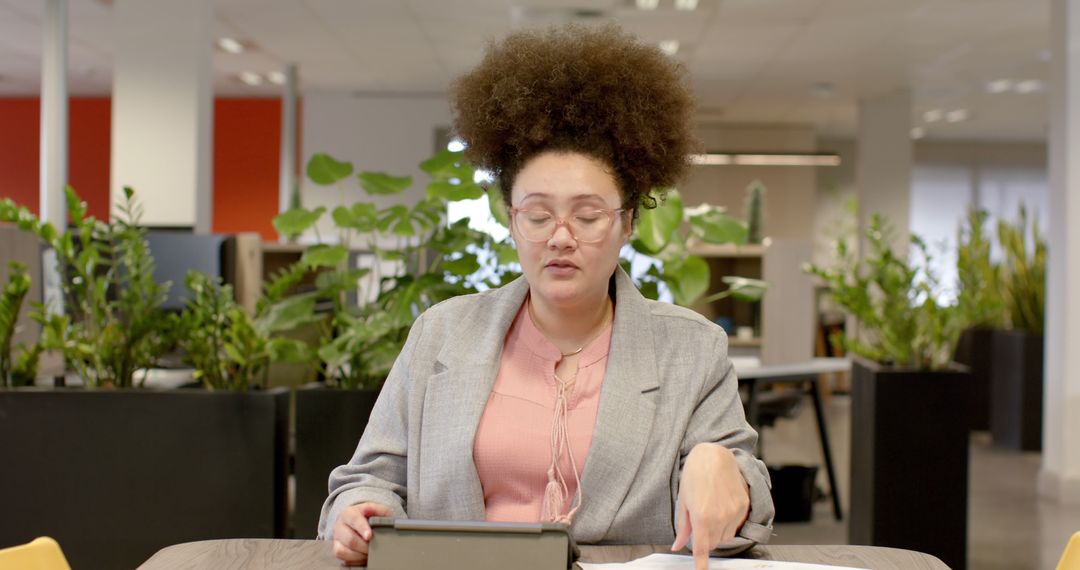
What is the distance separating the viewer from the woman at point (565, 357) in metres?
1.36

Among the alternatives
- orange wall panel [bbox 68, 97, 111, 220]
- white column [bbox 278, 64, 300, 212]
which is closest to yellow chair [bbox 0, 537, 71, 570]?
white column [bbox 278, 64, 300, 212]

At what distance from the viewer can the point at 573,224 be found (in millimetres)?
1448

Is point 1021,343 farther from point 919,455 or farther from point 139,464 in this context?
point 139,464

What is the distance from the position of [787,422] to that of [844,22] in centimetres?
308

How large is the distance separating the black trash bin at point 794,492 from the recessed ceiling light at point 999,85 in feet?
20.6

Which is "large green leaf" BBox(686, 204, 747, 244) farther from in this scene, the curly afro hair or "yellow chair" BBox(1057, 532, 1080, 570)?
"yellow chair" BBox(1057, 532, 1080, 570)

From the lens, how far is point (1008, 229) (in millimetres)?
7223

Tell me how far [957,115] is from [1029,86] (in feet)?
6.63

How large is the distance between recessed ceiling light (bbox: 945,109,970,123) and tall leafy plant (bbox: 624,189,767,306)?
9.76 m

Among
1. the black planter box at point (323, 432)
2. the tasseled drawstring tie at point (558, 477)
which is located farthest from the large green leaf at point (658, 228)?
the tasseled drawstring tie at point (558, 477)

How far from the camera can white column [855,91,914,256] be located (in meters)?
10.4

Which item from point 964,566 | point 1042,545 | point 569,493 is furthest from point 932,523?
point 569,493

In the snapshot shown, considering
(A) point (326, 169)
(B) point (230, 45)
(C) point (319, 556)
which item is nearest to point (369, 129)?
(B) point (230, 45)

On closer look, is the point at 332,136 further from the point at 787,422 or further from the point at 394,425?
the point at 394,425
